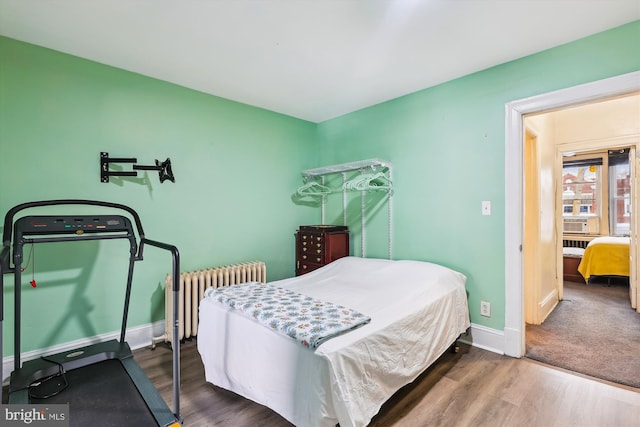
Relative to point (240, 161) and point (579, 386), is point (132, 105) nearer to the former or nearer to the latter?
point (240, 161)

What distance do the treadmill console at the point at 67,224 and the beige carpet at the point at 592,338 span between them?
3.29 meters

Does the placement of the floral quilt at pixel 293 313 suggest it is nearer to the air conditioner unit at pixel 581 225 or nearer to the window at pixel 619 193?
the air conditioner unit at pixel 581 225

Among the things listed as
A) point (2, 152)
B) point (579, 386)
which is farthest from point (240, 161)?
point (579, 386)

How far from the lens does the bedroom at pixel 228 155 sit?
2.17 meters

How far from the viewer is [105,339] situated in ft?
8.11

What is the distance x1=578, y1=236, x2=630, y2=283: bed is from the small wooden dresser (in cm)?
406

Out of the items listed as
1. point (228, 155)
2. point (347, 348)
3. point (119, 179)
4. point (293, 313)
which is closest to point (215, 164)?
point (228, 155)

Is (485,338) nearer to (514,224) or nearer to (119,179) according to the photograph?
(514,224)

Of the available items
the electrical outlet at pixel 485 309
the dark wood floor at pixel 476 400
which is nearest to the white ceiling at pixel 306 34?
the electrical outlet at pixel 485 309

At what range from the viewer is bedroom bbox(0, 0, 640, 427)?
85.4 inches

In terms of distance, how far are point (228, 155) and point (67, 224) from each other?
169 centimetres

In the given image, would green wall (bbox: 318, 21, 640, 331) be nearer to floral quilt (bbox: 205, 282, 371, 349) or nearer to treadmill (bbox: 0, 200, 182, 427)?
floral quilt (bbox: 205, 282, 371, 349)

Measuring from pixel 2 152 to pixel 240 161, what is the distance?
1824 mm

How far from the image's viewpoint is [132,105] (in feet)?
8.49
